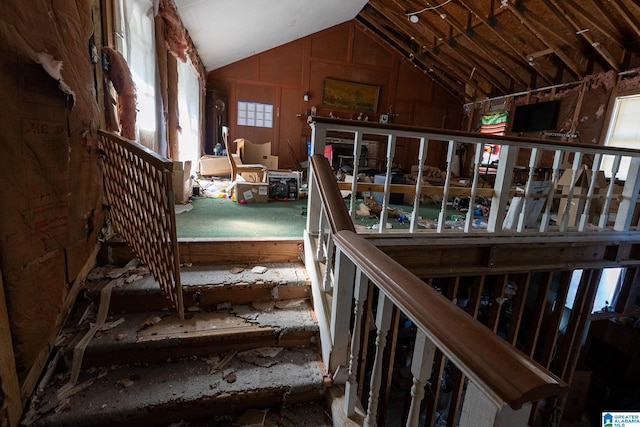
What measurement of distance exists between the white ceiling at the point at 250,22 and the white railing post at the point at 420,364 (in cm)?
412

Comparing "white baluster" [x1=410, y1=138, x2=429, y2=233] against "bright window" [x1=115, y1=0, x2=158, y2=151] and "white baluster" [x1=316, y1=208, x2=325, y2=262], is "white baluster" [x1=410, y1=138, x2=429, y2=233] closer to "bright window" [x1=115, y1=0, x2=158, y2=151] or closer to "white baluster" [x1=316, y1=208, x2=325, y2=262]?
"white baluster" [x1=316, y1=208, x2=325, y2=262]

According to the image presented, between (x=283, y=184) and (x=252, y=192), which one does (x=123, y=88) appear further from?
(x=283, y=184)

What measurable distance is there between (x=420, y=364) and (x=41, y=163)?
1.54m

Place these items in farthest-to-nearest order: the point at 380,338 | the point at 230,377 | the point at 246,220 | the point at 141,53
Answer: the point at 246,220 < the point at 141,53 < the point at 230,377 < the point at 380,338

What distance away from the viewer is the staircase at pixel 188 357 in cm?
121

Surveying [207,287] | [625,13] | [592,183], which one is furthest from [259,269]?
[625,13]

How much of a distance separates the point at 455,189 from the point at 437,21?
5.83 meters

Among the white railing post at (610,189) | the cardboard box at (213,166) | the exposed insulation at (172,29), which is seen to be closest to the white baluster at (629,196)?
the white railing post at (610,189)

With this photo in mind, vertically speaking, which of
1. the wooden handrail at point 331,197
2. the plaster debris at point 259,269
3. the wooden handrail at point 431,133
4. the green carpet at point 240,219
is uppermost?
the wooden handrail at point 431,133

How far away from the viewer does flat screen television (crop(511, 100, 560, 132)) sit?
226 inches

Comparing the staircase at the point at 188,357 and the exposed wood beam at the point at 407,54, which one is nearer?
the staircase at the point at 188,357

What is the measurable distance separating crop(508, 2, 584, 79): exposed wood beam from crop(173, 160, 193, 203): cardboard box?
5577mm

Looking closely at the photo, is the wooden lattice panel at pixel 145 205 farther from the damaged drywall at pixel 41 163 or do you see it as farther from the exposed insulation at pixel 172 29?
the exposed insulation at pixel 172 29

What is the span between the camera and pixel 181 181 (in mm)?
3064
